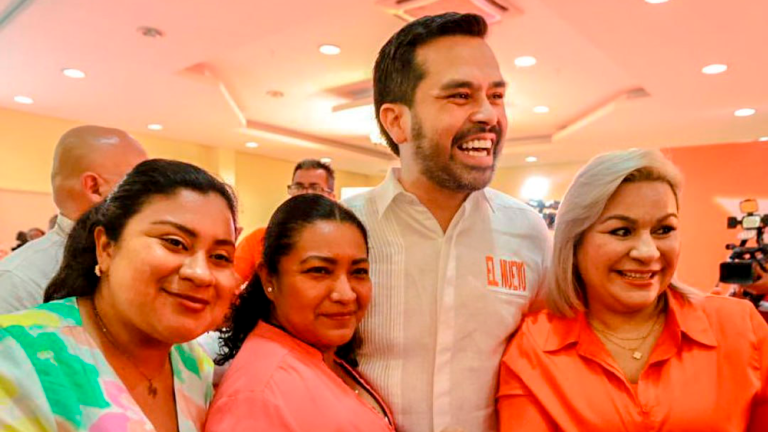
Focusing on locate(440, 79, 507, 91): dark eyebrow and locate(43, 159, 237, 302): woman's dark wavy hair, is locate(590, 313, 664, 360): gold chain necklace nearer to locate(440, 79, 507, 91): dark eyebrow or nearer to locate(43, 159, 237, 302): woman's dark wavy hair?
locate(440, 79, 507, 91): dark eyebrow

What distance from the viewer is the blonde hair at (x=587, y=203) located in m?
1.54

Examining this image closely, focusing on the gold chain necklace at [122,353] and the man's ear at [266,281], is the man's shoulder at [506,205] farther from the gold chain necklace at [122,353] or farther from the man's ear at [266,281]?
the gold chain necklace at [122,353]

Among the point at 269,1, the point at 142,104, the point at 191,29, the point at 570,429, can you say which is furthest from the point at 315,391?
the point at 142,104

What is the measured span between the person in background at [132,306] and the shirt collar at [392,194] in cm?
48

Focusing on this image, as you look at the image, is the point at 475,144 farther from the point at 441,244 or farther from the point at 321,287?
the point at 321,287

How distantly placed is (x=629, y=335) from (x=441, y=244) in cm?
56

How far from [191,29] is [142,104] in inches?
93.6

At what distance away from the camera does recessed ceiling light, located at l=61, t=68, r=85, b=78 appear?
192 inches

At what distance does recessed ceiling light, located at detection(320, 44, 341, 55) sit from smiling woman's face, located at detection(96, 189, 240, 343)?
366 centimetres

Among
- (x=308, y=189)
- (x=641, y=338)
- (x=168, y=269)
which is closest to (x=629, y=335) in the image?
(x=641, y=338)

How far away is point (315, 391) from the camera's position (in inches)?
52.9

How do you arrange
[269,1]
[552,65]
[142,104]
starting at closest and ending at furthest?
[269,1] → [552,65] → [142,104]

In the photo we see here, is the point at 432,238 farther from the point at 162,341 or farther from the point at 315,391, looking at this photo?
the point at 162,341

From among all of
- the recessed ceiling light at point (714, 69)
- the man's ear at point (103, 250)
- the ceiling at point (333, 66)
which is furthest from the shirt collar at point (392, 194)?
the recessed ceiling light at point (714, 69)
